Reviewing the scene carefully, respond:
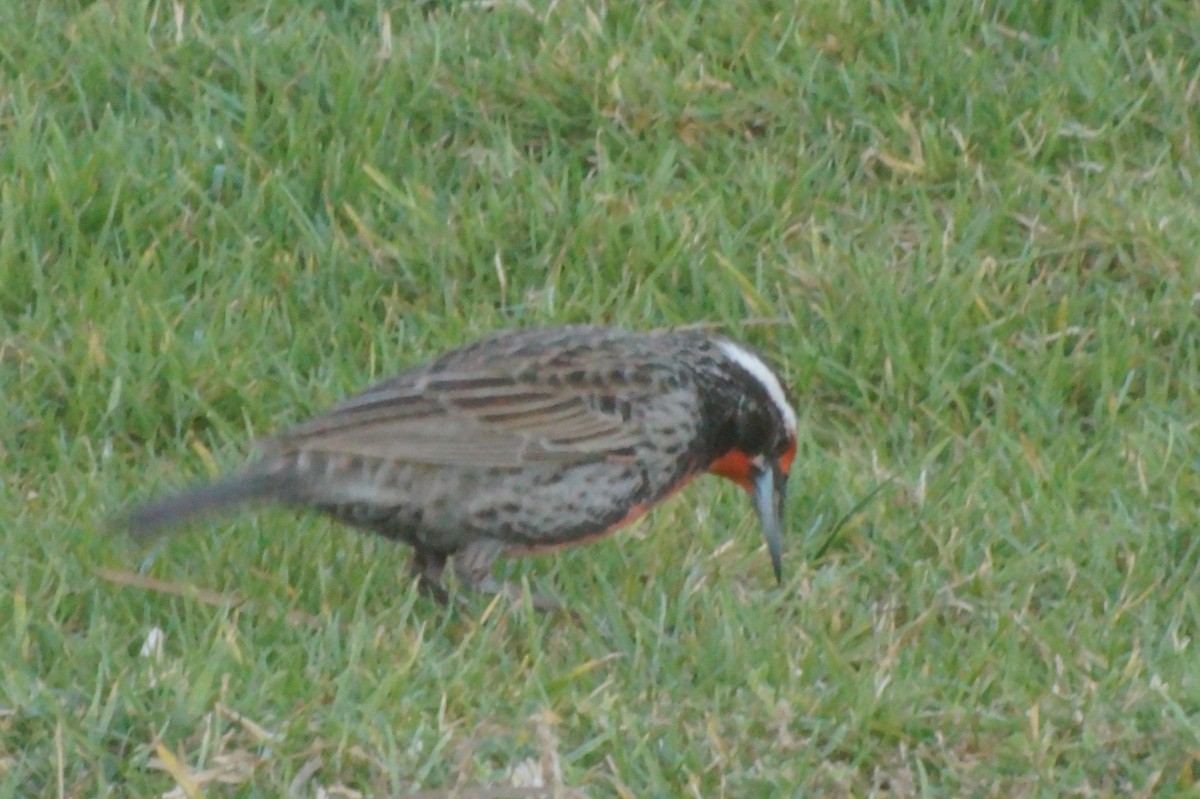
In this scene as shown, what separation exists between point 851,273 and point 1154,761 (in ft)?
7.83

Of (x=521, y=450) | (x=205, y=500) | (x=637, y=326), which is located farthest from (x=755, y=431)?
(x=205, y=500)

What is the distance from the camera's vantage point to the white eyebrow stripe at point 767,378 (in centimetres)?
647

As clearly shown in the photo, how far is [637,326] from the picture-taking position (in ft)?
24.3

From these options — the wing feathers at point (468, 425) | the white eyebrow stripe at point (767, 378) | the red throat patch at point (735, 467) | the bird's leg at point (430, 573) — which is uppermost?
the wing feathers at point (468, 425)

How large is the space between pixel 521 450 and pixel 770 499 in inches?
26.7

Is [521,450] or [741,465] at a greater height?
[521,450]

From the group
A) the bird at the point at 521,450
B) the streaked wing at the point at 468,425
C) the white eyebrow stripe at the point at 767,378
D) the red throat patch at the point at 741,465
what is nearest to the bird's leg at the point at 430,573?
the bird at the point at 521,450

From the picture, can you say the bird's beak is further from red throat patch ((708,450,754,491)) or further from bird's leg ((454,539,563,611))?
bird's leg ((454,539,563,611))

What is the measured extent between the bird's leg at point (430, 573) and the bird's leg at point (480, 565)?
6 cm

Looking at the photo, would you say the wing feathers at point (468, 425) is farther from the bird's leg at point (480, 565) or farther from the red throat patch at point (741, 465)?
the red throat patch at point (741, 465)

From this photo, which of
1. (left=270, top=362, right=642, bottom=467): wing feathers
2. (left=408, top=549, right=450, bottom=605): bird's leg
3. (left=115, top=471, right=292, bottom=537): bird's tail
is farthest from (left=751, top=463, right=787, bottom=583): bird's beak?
(left=115, top=471, right=292, bottom=537): bird's tail

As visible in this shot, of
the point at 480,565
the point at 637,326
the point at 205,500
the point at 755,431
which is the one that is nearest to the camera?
the point at 205,500

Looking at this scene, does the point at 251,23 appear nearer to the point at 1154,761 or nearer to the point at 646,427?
the point at 646,427

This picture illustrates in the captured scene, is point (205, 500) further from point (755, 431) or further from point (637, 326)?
point (637, 326)
